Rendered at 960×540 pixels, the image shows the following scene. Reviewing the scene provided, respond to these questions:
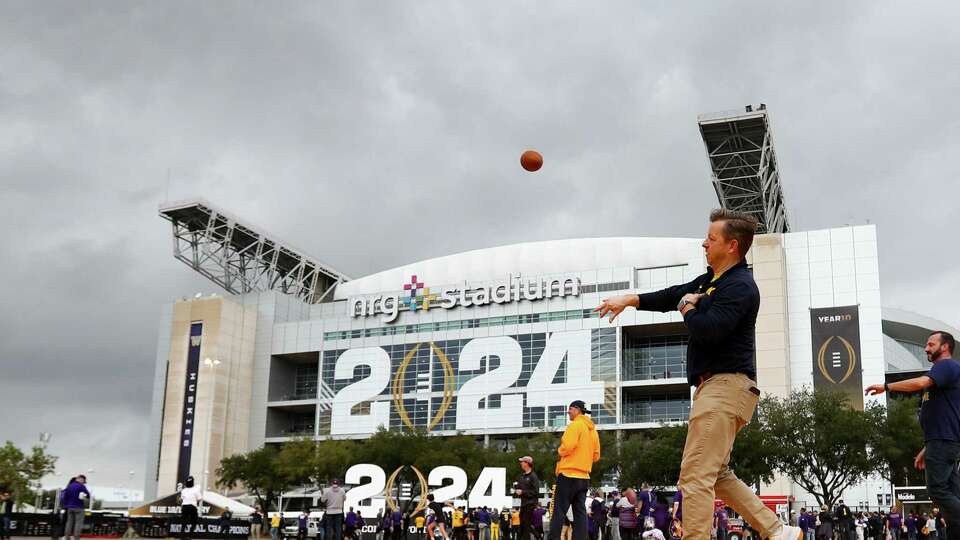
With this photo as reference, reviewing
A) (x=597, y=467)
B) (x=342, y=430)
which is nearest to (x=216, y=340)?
(x=342, y=430)

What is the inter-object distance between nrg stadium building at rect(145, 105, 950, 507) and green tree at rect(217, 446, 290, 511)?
8.68 metres

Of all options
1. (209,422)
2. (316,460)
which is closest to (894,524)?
(316,460)

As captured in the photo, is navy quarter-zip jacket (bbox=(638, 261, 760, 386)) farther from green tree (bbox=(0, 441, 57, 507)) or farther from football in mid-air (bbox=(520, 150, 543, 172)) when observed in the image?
green tree (bbox=(0, 441, 57, 507))

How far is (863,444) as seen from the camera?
47000 millimetres

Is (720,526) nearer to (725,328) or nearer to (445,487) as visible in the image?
(725,328)

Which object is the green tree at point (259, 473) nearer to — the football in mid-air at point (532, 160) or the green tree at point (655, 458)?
the green tree at point (655, 458)

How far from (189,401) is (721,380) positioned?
268ft

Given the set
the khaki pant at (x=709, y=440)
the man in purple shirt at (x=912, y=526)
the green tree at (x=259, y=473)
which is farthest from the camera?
the green tree at (x=259, y=473)

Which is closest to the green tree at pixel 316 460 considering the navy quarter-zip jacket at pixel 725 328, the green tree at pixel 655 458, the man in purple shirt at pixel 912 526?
the green tree at pixel 655 458

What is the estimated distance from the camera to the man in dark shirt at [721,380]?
5.48m

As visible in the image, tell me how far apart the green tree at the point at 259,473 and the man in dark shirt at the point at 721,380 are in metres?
62.0

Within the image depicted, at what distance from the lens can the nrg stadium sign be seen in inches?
3049

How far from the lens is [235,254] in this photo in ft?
294

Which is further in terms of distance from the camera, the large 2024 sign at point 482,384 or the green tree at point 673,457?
the large 2024 sign at point 482,384
